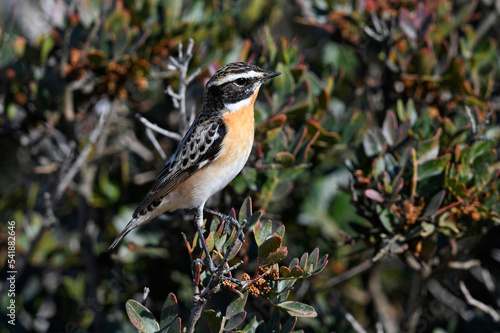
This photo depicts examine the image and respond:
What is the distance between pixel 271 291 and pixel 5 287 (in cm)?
335

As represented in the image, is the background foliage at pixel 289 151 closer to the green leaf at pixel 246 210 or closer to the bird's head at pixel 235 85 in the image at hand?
the bird's head at pixel 235 85

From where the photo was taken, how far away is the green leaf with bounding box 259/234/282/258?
9.93ft

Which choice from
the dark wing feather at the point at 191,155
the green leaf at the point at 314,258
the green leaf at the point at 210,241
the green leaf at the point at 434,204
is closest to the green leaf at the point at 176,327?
the green leaf at the point at 210,241

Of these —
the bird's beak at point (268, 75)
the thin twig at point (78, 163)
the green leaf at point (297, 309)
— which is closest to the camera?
the green leaf at point (297, 309)

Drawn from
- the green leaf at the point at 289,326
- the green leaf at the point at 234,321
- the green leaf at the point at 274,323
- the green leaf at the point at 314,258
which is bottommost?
the green leaf at the point at 274,323

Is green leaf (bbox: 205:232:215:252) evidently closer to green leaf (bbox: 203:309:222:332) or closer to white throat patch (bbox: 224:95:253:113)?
green leaf (bbox: 203:309:222:332)

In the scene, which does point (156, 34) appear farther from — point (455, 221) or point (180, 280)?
point (455, 221)

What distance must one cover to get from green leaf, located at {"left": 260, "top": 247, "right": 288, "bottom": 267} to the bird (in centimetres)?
117

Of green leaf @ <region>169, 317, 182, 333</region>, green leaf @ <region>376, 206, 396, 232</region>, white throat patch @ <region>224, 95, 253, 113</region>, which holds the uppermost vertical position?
white throat patch @ <region>224, 95, 253, 113</region>

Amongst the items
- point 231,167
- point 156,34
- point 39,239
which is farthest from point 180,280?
point 156,34

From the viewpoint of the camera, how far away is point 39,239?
17.2 ft

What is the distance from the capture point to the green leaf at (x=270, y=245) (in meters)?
3.03

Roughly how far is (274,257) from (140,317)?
924 mm

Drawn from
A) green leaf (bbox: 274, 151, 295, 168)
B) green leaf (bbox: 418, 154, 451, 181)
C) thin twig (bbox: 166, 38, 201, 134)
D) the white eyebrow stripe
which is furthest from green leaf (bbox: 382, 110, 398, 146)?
thin twig (bbox: 166, 38, 201, 134)
